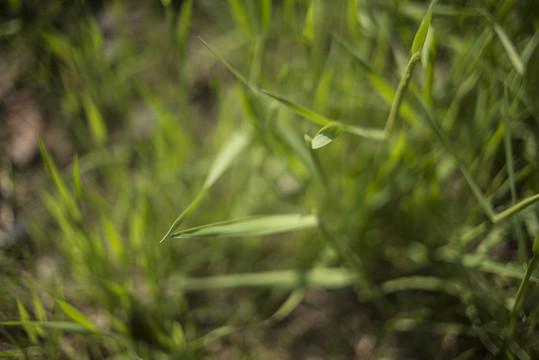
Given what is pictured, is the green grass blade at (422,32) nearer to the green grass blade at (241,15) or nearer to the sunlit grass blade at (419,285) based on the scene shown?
the green grass blade at (241,15)

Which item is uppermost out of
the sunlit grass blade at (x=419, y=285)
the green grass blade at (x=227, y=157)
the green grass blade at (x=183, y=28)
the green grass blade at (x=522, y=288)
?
the green grass blade at (x=183, y=28)

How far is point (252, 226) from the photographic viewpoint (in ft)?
1.87

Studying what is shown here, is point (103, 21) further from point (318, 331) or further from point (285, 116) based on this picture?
point (318, 331)

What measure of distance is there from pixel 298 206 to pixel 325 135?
22 centimetres

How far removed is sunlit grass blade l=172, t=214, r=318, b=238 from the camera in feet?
1.70

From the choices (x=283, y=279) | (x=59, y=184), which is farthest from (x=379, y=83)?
(x=59, y=184)

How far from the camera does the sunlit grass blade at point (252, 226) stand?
0.52 m

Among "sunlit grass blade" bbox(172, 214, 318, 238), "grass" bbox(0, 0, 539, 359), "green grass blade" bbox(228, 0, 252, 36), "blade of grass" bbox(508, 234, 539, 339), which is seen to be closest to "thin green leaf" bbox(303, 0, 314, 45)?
"grass" bbox(0, 0, 539, 359)

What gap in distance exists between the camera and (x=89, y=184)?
99 centimetres

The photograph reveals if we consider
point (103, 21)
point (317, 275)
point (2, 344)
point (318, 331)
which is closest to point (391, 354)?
point (318, 331)

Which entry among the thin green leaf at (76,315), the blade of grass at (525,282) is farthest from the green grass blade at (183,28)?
the blade of grass at (525,282)

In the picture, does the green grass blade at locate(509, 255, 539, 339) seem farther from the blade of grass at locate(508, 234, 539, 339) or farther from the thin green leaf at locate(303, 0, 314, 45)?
the thin green leaf at locate(303, 0, 314, 45)

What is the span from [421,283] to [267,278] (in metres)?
0.34

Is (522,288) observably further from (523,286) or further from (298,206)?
(298,206)
